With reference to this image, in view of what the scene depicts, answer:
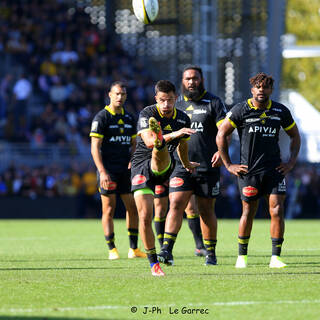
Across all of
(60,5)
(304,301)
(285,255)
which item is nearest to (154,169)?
(304,301)

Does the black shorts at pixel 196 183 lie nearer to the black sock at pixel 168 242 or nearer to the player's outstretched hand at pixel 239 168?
the black sock at pixel 168 242

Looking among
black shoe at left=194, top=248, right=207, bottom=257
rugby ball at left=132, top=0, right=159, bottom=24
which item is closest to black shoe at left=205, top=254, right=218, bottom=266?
black shoe at left=194, top=248, right=207, bottom=257

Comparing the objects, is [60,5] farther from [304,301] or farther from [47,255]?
[304,301]

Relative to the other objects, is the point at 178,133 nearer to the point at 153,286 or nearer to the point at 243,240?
the point at 153,286

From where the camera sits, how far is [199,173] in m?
10.7

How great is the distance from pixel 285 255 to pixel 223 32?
1919cm

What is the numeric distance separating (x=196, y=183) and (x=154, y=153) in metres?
1.84

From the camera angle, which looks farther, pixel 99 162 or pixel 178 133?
pixel 99 162

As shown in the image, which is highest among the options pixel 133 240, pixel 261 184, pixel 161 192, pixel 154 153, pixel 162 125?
pixel 162 125

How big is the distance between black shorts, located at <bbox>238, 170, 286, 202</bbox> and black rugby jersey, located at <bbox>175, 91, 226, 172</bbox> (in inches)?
34.7

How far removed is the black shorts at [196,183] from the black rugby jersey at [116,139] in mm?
1384

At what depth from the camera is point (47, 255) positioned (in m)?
12.3

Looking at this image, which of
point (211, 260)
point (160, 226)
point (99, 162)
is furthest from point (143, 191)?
point (160, 226)

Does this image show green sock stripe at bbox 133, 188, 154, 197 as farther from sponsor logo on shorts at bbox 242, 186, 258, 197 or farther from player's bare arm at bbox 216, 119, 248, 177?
sponsor logo on shorts at bbox 242, 186, 258, 197
